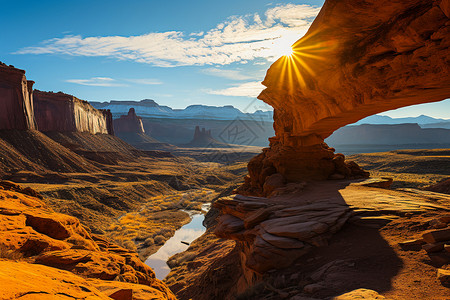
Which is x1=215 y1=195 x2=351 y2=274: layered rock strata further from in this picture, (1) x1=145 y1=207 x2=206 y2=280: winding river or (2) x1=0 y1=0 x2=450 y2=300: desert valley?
(1) x1=145 y1=207 x2=206 y2=280: winding river

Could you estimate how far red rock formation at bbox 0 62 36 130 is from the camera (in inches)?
1526

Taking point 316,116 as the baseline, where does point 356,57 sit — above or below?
above

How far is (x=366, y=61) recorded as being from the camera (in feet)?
20.4

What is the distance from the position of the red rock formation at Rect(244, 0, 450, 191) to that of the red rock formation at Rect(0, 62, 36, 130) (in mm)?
47446

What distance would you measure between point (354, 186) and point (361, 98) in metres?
5.30

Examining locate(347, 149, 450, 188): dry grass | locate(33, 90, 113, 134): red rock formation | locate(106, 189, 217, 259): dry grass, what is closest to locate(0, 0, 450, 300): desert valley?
locate(347, 149, 450, 188): dry grass

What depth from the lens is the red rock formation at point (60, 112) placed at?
186ft

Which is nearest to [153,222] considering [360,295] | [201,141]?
[360,295]

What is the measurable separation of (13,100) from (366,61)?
52.4 metres

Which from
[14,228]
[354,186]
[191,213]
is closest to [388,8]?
[354,186]

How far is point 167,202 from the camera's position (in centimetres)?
3675

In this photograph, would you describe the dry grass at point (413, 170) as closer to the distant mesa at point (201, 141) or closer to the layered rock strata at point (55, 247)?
the layered rock strata at point (55, 247)

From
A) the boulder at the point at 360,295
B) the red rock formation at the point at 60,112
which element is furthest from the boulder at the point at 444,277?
the red rock formation at the point at 60,112

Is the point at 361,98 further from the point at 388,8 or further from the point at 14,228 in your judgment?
the point at 14,228
